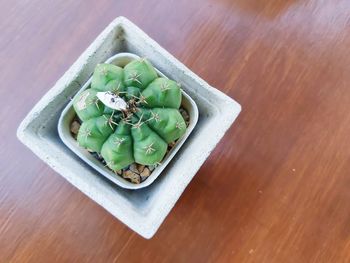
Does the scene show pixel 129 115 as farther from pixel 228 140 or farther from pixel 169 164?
pixel 228 140

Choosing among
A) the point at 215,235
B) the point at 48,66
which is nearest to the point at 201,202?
the point at 215,235

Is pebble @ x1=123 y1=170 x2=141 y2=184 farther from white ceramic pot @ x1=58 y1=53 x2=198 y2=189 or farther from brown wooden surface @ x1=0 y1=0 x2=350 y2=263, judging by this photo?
brown wooden surface @ x1=0 y1=0 x2=350 y2=263

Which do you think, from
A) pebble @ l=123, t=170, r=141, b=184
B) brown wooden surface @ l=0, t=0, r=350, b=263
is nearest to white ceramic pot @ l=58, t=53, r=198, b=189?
pebble @ l=123, t=170, r=141, b=184

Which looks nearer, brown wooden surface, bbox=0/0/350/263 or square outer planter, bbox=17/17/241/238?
square outer planter, bbox=17/17/241/238

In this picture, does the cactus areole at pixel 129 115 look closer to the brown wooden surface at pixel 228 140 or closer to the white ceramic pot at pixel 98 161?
the white ceramic pot at pixel 98 161

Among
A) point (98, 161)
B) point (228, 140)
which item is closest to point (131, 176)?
point (98, 161)

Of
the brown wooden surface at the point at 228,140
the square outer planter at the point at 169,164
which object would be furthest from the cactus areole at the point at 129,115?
the brown wooden surface at the point at 228,140
